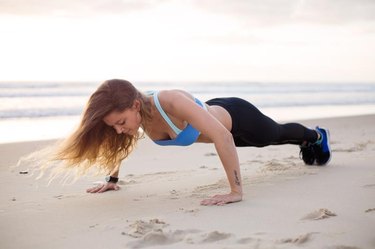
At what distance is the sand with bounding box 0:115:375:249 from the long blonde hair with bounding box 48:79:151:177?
288mm

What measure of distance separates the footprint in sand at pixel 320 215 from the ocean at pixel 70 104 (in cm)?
167

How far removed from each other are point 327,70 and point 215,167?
3076cm

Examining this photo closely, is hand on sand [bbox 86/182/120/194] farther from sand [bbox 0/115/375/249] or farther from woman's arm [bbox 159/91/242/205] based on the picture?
woman's arm [bbox 159/91/242/205]

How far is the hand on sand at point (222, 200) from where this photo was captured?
10.5ft

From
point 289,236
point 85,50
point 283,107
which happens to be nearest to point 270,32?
point 85,50

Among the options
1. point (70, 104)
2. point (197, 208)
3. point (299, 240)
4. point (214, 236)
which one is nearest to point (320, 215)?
point (299, 240)

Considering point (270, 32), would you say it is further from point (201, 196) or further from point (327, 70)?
point (201, 196)

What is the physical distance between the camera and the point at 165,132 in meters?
3.61

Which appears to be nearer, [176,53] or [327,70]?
[176,53]

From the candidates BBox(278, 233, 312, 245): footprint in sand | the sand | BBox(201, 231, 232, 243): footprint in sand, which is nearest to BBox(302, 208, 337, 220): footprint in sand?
the sand

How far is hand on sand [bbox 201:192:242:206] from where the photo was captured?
321 centimetres

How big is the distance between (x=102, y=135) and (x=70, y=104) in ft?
32.0

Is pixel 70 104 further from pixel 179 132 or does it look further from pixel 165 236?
pixel 165 236

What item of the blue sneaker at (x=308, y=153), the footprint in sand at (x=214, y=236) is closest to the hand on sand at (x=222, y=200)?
the footprint in sand at (x=214, y=236)
